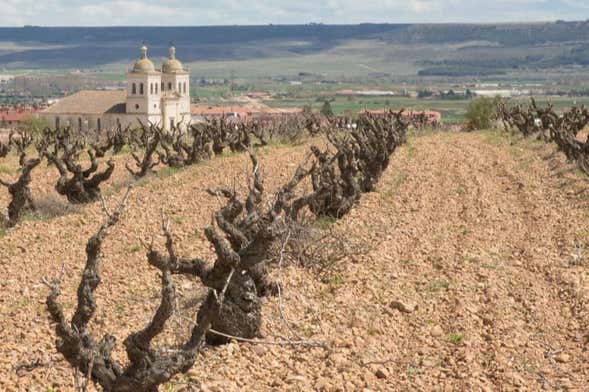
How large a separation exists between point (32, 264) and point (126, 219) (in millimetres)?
3745

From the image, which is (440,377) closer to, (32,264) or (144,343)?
(144,343)

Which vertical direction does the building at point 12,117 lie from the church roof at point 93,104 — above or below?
below

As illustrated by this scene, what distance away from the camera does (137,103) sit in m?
82.6

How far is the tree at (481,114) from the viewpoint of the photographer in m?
59.1

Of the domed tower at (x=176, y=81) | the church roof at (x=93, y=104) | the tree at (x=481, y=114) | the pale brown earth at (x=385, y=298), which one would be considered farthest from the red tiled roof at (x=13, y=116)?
the pale brown earth at (x=385, y=298)

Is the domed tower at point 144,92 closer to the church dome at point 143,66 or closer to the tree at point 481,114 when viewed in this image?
the church dome at point 143,66

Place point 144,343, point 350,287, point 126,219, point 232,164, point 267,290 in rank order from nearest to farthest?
point 144,343
point 267,290
point 350,287
point 126,219
point 232,164

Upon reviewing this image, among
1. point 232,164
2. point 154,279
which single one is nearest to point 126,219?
point 154,279

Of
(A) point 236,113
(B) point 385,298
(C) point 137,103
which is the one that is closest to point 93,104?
(C) point 137,103

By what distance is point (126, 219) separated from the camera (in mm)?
18391

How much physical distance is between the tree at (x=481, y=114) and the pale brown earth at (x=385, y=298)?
37212 mm

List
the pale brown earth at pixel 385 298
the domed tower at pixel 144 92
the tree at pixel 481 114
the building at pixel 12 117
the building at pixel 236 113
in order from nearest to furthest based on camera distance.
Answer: the pale brown earth at pixel 385 298
the tree at pixel 481 114
the building at pixel 236 113
the domed tower at pixel 144 92
the building at pixel 12 117

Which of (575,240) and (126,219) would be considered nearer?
(575,240)

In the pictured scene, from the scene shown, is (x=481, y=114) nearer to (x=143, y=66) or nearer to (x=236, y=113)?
(x=143, y=66)
